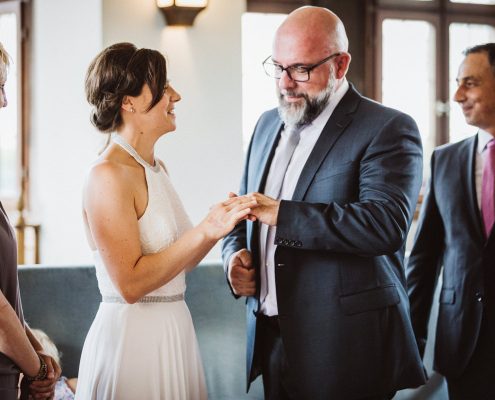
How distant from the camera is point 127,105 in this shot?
82.7 inches

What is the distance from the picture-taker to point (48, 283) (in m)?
3.08

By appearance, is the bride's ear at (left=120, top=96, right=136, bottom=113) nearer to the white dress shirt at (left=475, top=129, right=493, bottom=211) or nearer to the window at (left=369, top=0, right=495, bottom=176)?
the white dress shirt at (left=475, top=129, right=493, bottom=211)

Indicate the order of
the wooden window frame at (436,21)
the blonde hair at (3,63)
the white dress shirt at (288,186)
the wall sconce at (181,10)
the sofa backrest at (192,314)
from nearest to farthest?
the blonde hair at (3,63), the white dress shirt at (288,186), the sofa backrest at (192,314), the wall sconce at (181,10), the wooden window frame at (436,21)

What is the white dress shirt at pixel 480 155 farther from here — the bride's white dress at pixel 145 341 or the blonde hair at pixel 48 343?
the blonde hair at pixel 48 343

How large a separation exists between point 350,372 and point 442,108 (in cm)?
421

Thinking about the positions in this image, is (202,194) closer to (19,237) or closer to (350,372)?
(19,237)

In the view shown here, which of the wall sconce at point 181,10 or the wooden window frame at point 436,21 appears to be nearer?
the wall sconce at point 181,10

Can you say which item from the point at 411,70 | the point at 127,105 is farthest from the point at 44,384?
the point at 411,70

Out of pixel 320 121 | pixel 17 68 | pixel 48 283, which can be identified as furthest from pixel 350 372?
pixel 17 68

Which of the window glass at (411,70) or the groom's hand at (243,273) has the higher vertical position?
the window glass at (411,70)

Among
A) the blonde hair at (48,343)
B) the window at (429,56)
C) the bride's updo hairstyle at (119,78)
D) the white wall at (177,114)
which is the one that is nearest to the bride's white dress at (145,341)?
the bride's updo hairstyle at (119,78)

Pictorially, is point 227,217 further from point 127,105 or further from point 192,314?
point 192,314

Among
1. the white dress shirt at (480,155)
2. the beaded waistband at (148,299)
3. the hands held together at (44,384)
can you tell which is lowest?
the hands held together at (44,384)

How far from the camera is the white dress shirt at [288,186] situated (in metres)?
2.19
